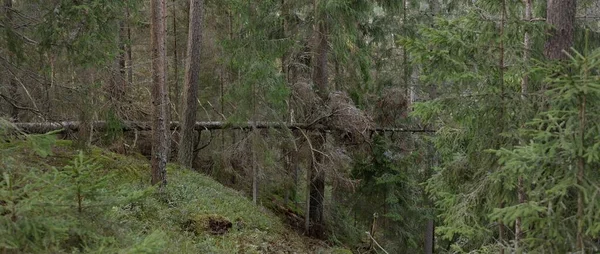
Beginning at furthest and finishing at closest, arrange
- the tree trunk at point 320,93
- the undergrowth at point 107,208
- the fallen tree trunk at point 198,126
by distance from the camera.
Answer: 1. the tree trunk at point 320,93
2. the fallen tree trunk at point 198,126
3. the undergrowth at point 107,208

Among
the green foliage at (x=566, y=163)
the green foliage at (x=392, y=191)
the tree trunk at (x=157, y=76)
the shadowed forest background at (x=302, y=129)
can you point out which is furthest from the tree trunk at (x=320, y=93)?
the green foliage at (x=566, y=163)

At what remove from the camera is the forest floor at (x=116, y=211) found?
317 cm

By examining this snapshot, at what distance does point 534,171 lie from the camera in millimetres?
4527

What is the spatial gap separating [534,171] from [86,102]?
20.1ft

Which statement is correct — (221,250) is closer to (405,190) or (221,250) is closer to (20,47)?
(20,47)

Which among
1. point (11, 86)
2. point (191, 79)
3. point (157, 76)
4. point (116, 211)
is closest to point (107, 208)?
point (116, 211)

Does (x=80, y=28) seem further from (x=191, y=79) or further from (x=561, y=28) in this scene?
(x=191, y=79)

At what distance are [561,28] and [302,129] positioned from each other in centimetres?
866

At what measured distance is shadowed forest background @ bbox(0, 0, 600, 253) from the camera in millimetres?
4094

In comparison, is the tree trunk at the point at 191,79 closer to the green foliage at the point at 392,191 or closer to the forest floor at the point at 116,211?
the forest floor at the point at 116,211

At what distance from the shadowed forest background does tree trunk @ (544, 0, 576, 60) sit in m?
0.02

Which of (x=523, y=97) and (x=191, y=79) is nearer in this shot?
(x=523, y=97)

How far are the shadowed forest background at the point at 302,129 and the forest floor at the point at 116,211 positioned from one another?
1.0 inches

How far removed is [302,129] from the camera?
13836 mm
